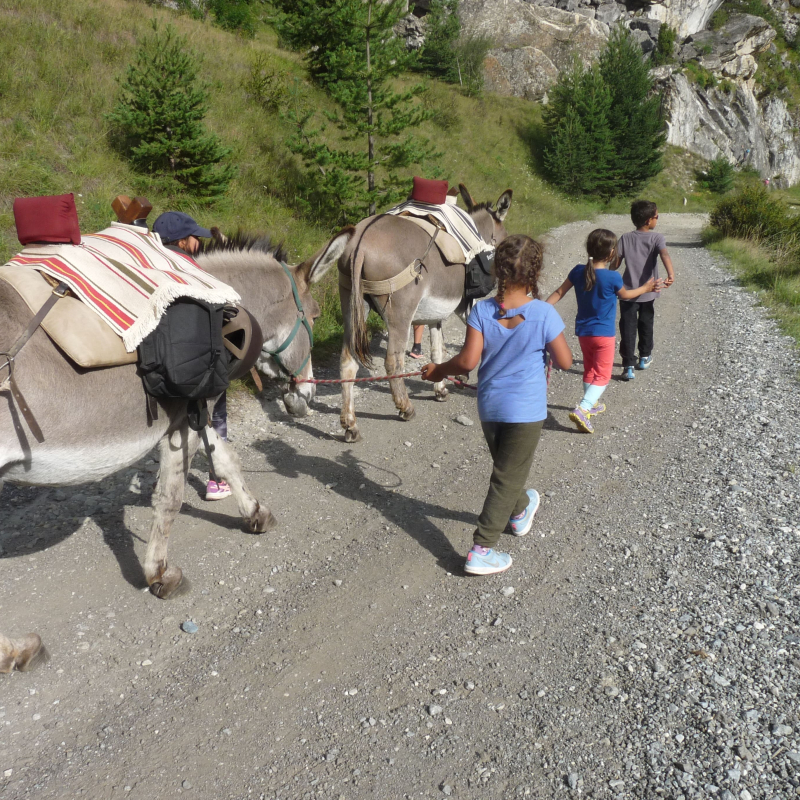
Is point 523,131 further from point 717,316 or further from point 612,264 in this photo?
point 612,264

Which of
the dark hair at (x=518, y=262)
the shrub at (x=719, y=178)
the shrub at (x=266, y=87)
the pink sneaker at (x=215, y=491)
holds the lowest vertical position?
the pink sneaker at (x=215, y=491)

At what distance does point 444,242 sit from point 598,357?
1929 millimetres

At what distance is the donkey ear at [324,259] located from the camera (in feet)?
14.4

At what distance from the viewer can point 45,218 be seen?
2795 millimetres

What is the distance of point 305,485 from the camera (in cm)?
479

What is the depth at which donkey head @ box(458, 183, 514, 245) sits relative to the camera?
718 centimetres

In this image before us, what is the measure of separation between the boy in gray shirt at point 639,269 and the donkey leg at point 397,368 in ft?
9.39

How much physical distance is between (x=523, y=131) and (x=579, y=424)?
30.2m

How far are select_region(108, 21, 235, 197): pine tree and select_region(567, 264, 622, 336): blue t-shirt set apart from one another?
6.59 metres

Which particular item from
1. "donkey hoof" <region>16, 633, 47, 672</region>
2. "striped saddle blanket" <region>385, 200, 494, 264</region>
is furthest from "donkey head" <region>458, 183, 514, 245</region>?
"donkey hoof" <region>16, 633, 47, 672</region>

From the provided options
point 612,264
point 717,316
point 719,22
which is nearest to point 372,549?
point 612,264

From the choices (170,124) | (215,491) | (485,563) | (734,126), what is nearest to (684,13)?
(734,126)

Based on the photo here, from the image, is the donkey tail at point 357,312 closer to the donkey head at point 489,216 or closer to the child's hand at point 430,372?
the child's hand at point 430,372

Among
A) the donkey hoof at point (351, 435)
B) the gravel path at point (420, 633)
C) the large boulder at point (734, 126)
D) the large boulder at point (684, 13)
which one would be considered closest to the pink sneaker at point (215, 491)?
the gravel path at point (420, 633)
